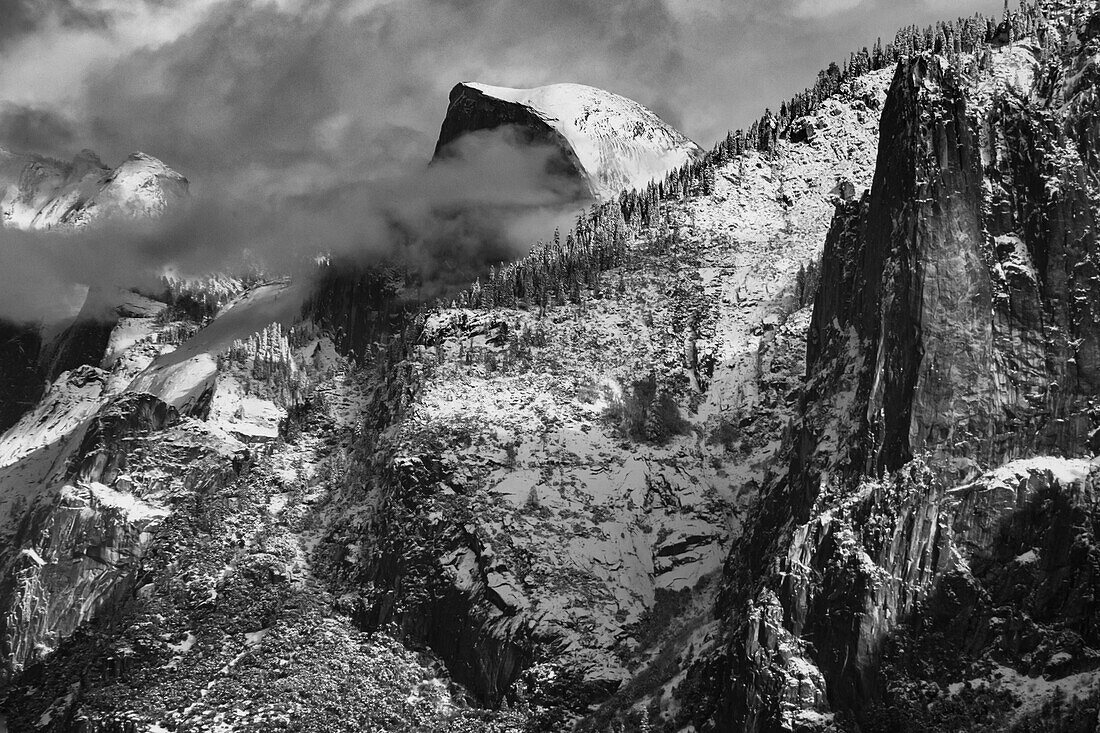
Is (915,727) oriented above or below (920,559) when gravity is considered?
below

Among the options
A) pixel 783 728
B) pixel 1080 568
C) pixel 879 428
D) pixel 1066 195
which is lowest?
pixel 783 728

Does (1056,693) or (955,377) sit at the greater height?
(955,377)

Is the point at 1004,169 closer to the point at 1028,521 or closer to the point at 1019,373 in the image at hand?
the point at 1019,373

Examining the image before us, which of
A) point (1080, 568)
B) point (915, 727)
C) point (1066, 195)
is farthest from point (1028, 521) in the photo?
point (1066, 195)

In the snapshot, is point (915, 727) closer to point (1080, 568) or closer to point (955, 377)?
point (1080, 568)

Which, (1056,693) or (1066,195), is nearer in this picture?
(1056,693)

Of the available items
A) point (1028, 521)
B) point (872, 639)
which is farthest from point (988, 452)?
point (872, 639)
